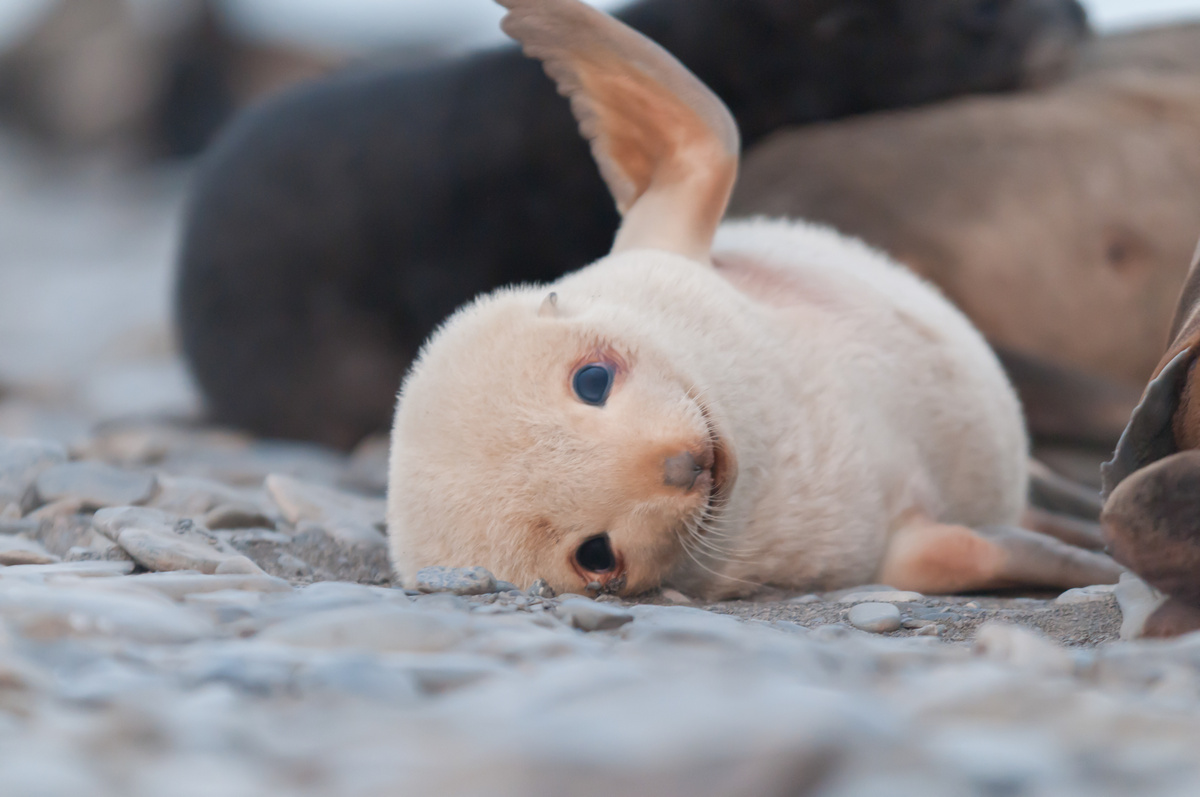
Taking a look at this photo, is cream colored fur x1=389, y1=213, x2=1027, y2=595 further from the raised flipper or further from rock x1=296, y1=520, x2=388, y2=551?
rock x1=296, y1=520, x2=388, y2=551

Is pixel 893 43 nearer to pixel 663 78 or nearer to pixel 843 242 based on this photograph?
pixel 843 242

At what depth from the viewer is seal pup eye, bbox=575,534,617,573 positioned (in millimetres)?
1667

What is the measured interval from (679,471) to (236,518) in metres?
0.95

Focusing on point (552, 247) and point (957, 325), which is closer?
point (957, 325)

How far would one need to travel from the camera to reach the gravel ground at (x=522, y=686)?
740 millimetres

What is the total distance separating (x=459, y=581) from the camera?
1.54 m

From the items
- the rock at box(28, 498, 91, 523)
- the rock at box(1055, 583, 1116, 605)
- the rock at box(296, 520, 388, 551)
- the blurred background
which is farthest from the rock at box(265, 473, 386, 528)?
the blurred background

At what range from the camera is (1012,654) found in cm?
108

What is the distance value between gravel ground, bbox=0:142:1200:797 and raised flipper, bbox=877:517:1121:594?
0.04 m

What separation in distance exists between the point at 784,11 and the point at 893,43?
14.3 inches

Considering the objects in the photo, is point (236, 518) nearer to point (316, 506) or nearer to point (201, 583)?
point (316, 506)

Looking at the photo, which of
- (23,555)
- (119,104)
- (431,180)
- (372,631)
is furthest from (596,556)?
(119,104)

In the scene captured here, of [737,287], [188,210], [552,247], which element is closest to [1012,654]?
[737,287]

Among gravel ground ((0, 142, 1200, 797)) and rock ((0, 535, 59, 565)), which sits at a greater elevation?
gravel ground ((0, 142, 1200, 797))
